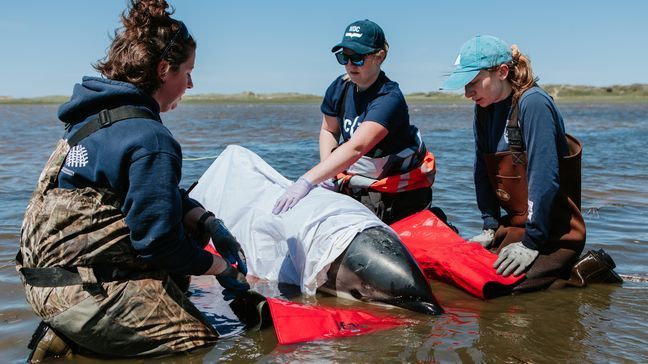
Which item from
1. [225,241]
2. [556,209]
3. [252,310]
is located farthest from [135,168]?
[556,209]

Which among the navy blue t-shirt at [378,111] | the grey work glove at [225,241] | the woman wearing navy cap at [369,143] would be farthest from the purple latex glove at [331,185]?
the grey work glove at [225,241]

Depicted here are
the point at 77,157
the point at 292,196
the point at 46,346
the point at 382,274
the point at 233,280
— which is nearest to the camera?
the point at 77,157

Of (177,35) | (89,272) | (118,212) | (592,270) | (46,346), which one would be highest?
(177,35)

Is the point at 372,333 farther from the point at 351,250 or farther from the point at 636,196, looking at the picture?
the point at 636,196

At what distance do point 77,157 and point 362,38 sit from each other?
2.38m

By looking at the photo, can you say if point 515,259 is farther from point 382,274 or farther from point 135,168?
point 135,168

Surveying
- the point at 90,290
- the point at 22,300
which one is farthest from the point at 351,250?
the point at 22,300

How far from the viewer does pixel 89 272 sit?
321 cm

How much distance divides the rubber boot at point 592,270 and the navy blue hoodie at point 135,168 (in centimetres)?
274

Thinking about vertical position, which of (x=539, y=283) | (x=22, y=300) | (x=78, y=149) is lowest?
(x=22, y=300)

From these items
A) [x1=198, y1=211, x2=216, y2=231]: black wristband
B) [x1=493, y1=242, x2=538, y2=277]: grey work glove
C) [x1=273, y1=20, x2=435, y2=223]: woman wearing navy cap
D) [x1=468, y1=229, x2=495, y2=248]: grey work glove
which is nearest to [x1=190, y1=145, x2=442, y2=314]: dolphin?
[x1=273, y1=20, x2=435, y2=223]: woman wearing navy cap

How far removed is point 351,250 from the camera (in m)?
4.31

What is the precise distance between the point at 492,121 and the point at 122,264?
8.86 ft

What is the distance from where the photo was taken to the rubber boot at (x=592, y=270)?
470 cm
